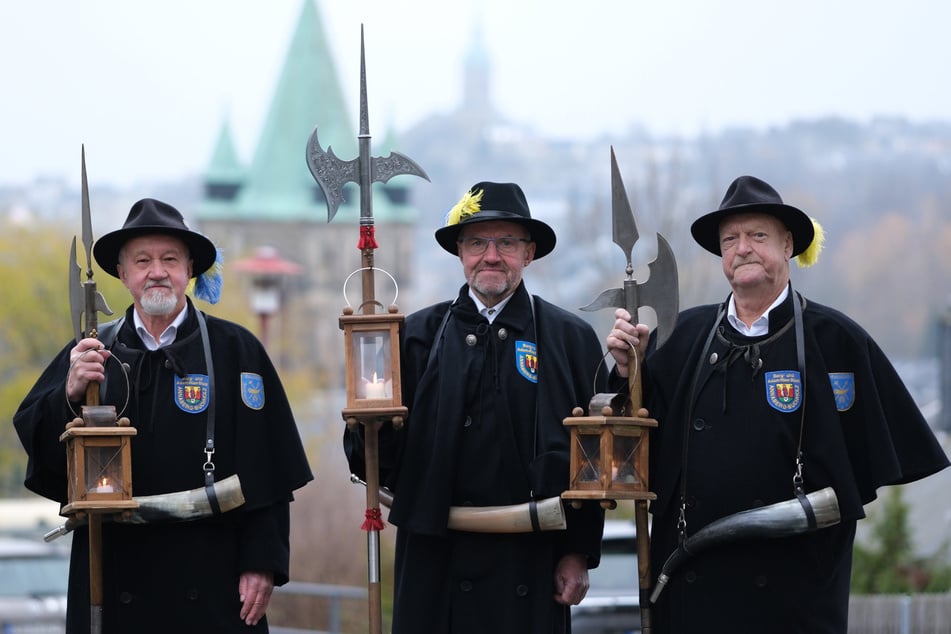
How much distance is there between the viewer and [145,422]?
7.06 metres

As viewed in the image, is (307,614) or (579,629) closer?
(579,629)

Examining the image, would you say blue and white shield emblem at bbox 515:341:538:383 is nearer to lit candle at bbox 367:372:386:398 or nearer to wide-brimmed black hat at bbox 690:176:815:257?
lit candle at bbox 367:372:386:398

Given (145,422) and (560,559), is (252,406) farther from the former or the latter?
(560,559)

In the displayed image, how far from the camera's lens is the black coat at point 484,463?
6961 millimetres

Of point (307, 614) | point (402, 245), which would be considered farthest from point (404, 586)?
point (402, 245)

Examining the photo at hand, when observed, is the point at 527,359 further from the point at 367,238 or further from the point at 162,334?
the point at 162,334

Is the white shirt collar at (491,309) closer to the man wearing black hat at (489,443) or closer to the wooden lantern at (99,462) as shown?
the man wearing black hat at (489,443)

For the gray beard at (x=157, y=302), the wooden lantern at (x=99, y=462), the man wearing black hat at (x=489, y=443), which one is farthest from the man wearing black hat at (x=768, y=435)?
the wooden lantern at (x=99, y=462)

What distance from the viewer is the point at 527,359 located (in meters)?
7.15

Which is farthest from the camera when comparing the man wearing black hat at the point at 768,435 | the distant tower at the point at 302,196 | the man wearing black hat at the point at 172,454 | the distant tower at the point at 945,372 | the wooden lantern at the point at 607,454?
the distant tower at the point at 302,196

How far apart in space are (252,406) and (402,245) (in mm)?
96649

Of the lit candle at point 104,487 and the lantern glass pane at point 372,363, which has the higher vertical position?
the lantern glass pane at point 372,363

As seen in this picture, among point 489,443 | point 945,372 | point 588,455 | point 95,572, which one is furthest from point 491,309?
point 945,372

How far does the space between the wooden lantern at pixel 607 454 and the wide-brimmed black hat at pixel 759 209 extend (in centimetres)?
77
